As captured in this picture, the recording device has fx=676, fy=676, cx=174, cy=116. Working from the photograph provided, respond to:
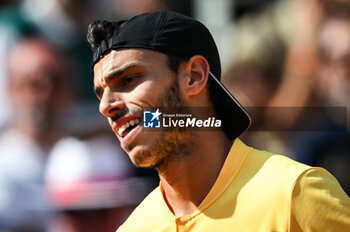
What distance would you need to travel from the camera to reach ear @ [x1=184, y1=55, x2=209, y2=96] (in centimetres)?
332

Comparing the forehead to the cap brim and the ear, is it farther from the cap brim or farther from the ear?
the cap brim

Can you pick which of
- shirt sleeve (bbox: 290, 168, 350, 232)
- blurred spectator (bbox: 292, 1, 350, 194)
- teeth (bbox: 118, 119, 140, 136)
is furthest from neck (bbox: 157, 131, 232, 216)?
blurred spectator (bbox: 292, 1, 350, 194)

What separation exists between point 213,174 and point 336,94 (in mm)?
1583

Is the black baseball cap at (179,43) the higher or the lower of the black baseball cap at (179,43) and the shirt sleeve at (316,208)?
the higher

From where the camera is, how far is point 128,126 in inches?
128

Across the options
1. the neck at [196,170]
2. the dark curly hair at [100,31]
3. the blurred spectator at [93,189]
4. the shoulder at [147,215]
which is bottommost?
the blurred spectator at [93,189]

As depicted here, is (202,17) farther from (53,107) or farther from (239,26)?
(53,107)

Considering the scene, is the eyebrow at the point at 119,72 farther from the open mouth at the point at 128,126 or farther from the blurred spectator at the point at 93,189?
the blurred spectator at the point at 93,189

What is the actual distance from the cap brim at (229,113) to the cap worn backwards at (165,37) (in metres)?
0.11

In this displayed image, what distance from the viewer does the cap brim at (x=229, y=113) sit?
343 cm

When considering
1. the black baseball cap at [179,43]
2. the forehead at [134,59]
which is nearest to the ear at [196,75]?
the black baseball cap at [179,43]

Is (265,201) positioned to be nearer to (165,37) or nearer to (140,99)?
(140,99)

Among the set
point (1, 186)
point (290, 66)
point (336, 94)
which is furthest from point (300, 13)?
point (1, 186)

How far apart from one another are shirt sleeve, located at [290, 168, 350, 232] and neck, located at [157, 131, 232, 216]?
50cm
